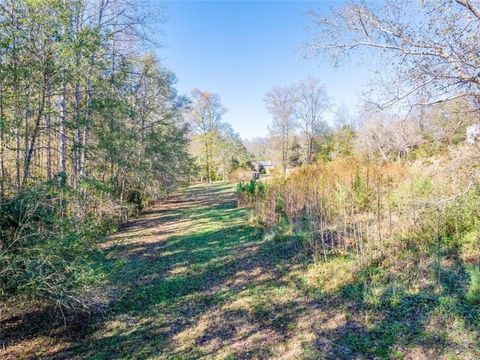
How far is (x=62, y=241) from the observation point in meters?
3.55

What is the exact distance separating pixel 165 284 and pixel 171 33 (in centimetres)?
833

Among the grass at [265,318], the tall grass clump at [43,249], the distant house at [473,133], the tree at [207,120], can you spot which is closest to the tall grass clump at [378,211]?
the grass at [265,318]

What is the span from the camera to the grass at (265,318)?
3.24 metres

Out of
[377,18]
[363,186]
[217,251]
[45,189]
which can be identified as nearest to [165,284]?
[217,251]

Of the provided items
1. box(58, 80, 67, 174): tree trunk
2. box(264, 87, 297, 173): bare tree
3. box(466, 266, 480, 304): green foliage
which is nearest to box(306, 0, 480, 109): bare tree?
box(466, 266, 480, 304): green foliage

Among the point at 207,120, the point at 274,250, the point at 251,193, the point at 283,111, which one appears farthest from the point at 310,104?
the point at 274,250

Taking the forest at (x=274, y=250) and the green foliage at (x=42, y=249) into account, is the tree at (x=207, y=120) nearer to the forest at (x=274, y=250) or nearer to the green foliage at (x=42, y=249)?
the forest at (x=274, y=250)

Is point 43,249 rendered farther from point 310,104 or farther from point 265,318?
point 310,104

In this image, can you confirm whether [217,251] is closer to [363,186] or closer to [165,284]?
[165,284]

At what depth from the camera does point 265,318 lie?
4.04 meters

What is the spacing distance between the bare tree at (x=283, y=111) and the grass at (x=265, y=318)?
24.7 metres

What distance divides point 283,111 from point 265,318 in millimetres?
27554

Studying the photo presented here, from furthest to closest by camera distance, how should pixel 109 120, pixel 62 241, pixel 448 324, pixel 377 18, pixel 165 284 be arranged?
pixel 109 120 → pixel 165 284 → pixel 377 18 → pixel 62 241 → pixel 448 324

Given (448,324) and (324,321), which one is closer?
(448,324)
